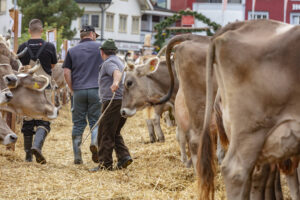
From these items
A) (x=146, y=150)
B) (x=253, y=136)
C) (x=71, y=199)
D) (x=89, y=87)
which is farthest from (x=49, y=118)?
(x=253, y=136)

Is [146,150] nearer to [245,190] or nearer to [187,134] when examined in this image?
[187,134]

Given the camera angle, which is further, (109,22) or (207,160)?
(109,22)

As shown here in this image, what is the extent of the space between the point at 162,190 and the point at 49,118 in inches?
118

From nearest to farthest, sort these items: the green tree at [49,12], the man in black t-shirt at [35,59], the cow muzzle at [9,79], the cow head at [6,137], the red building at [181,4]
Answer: the cow head at [6,137]
the cow muzzle at [9,79]
the man in black t-shirt at [35,59]
the green tree at [49,12]
the red building at [181,4]

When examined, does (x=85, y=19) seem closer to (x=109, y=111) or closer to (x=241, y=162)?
(x=109, y=111)

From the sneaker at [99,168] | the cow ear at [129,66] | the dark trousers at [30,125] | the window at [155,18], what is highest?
the window at [155,18]

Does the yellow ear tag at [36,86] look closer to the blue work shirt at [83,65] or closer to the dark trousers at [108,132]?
the blue work shirt at [83,65]

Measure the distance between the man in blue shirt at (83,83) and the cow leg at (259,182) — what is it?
4.57m

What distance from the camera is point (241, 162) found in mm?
4422

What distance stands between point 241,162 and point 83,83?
5414mm

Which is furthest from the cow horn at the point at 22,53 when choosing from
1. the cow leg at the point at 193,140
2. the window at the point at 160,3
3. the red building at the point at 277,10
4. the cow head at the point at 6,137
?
the window at the point at 160,3

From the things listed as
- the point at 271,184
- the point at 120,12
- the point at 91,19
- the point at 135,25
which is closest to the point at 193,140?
the point at 271,184

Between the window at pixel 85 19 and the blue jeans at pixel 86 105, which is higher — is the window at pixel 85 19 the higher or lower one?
the higher one

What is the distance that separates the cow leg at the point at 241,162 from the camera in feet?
14.4
